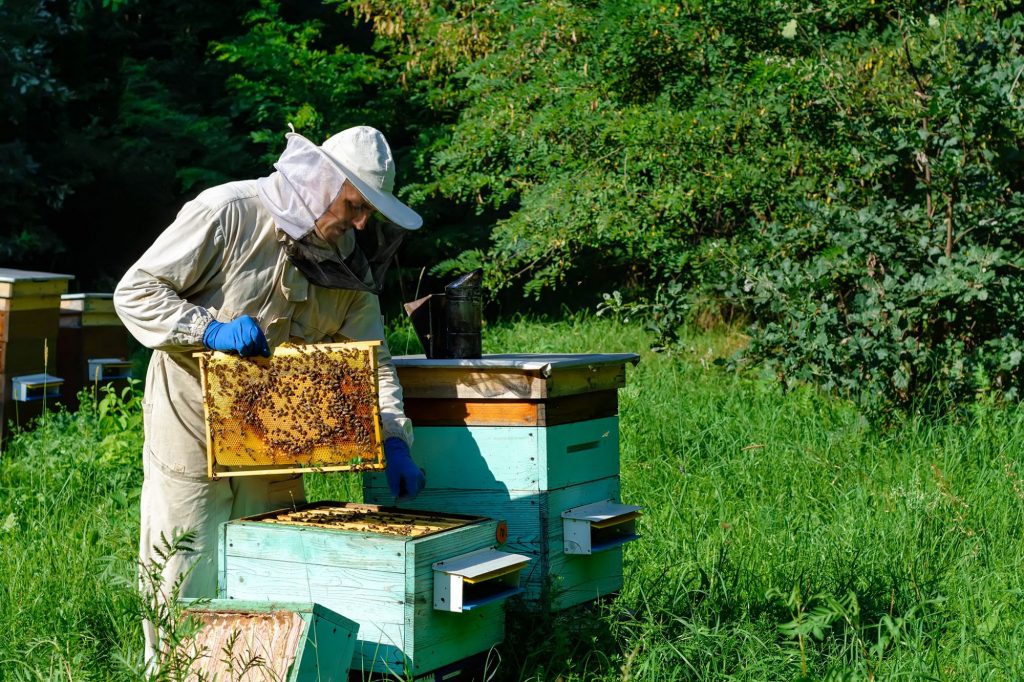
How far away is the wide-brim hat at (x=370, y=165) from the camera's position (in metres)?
2.92

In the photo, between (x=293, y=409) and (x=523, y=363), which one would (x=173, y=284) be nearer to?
(x=293, y=409)

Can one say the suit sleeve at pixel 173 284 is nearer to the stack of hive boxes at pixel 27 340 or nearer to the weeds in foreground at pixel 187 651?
the weeds in foreground at pixel 187 651

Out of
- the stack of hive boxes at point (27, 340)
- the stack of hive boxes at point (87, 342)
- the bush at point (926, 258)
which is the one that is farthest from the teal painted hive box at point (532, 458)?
the stack of hive boxes at point (87, 342)

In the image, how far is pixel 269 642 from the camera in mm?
2434

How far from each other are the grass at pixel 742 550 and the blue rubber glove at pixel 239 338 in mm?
659

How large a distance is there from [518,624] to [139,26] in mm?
11344

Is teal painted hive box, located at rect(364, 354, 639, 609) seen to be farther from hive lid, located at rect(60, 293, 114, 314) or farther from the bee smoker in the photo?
hive lid, located at rect(60, 293, 114, 314)

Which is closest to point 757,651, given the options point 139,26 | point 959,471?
point 959,471

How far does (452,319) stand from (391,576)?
3.64 feet

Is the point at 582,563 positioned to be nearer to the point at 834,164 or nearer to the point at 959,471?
the point at 959,471

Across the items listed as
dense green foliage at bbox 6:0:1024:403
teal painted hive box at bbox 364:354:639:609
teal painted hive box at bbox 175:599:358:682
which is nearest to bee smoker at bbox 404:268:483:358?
teal painted hive box at bbox 364:354:639:609

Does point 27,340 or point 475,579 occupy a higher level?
point 27,340

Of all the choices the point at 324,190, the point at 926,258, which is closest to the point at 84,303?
the point at 324,190

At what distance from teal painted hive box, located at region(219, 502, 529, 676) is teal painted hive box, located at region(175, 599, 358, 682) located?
0.36 feet
